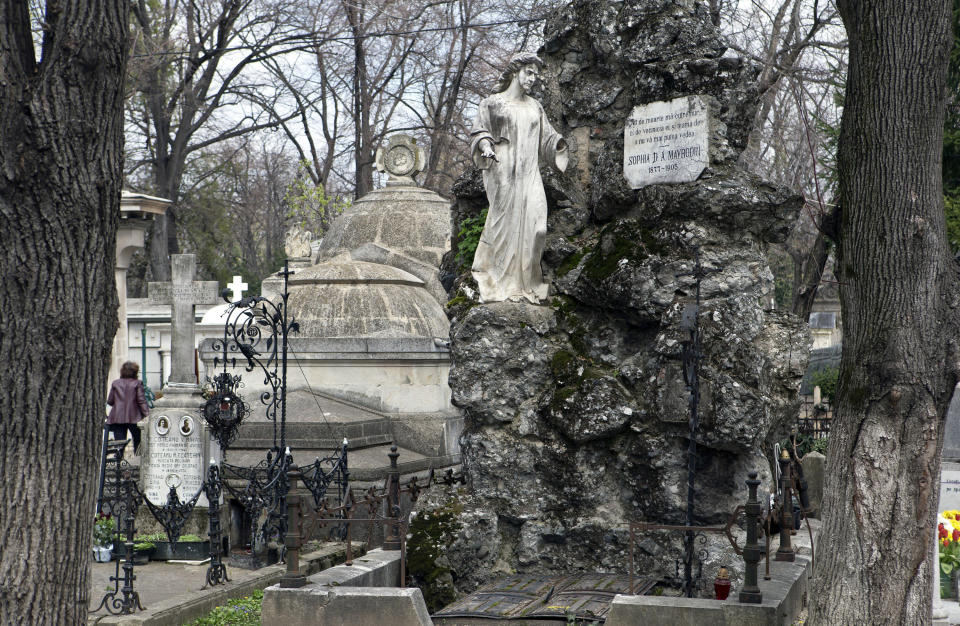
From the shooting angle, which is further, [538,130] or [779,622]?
[538,130]

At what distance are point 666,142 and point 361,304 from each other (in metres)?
7.54

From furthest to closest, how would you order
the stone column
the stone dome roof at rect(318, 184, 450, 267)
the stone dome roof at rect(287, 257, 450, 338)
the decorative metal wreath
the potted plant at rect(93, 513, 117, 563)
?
1. the stone column
2. the stone dome roof at rect(318, 184, 450, 267)
3. the stone dome roof at rect(287, 257, 450, 338)
4. the decorative metal wreath
5. the potted plant at rect(93, 513, 117, 563)

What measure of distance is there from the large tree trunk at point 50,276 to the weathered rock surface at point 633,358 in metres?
4.47

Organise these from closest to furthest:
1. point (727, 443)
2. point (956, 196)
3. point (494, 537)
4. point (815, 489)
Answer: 1. point (727, 443)
2. point (494, 537)
3. point (815, 489)
4. point (956, 196)

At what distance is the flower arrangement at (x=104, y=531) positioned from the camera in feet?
33.4

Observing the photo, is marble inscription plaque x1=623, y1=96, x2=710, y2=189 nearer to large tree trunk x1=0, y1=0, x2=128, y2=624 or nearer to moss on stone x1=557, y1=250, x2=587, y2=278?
moss on stone x1=557, y1=250, x2=587, y2=278

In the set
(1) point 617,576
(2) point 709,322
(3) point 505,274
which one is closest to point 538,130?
(3) point 505,274

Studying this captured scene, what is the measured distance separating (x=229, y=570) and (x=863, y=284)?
6.58m

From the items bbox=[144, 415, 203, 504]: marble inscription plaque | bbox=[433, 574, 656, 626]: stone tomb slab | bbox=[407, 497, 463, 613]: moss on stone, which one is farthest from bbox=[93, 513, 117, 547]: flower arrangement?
bbox=[433, 574, 656, 626]: stone tomb slab

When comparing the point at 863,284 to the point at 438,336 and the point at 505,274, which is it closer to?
the point at 505,274

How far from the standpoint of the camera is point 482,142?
A: 344 inches

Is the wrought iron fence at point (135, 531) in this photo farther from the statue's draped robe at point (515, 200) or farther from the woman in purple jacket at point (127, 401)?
the statue's draped robe at point (515, 200)

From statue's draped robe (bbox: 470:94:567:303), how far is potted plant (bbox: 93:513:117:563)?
4519mm

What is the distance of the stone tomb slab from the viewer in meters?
6.72
